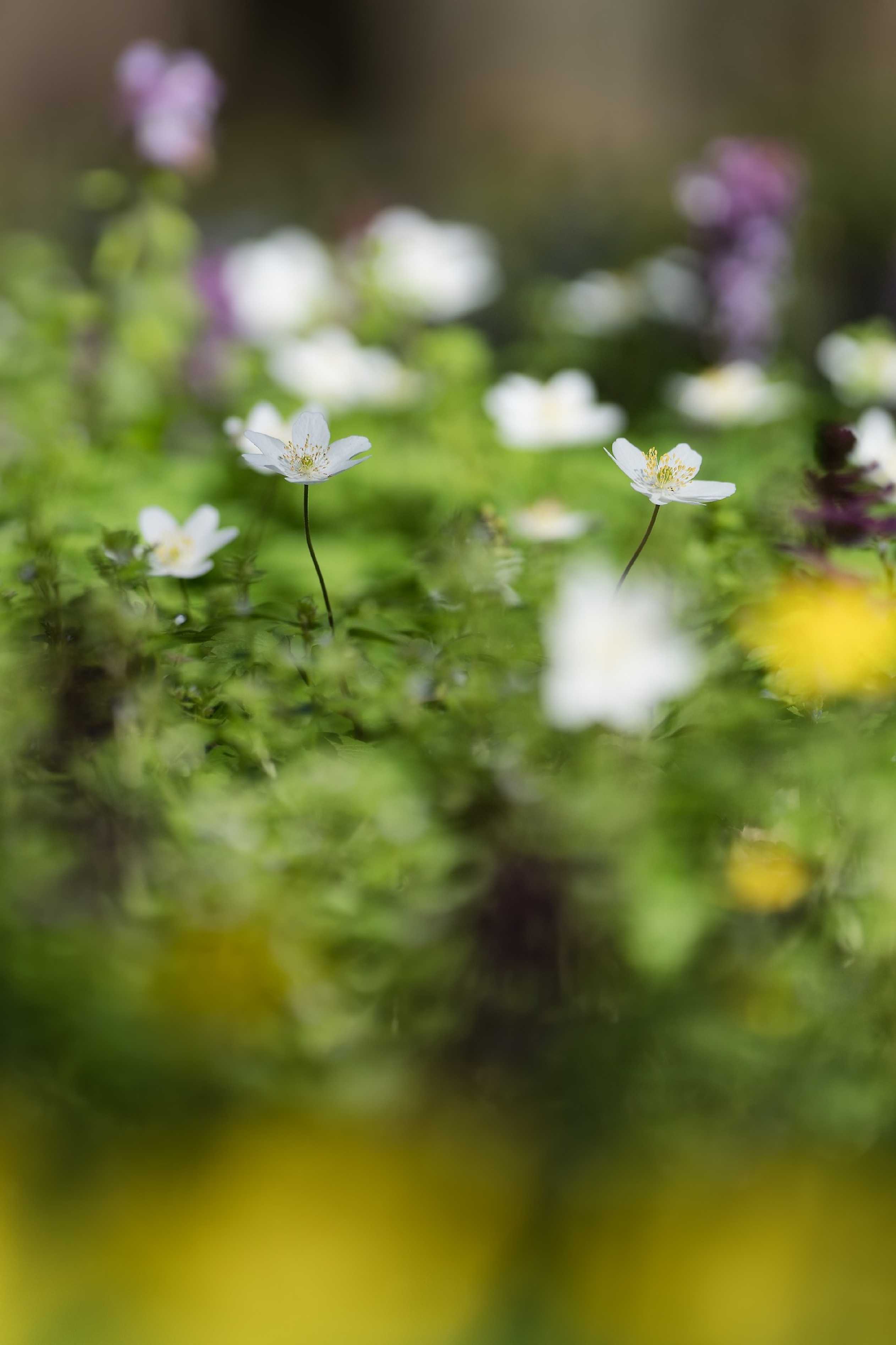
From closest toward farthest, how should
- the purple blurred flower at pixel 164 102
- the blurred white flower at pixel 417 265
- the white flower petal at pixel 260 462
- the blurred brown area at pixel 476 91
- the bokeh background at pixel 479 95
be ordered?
the white flower petal at pixel 260 462, the purple blurred flower at pixel 164 102, the blurred white flower at pixel 417 265, the bokeh background at pixel 479 95, the blurred brown area at pixel 476 91

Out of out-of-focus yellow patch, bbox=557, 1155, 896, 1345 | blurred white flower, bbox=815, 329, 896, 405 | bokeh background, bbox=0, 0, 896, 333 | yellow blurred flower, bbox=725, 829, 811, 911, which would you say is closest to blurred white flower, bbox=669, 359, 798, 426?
blurred white flower, bbox=815, 329, 896, 405

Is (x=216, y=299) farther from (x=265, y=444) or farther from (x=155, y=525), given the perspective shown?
(x=265, y=444)

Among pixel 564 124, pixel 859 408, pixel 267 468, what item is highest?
pixel 267 468

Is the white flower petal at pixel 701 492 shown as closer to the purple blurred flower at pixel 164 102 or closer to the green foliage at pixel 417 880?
the green foliage at pixel 417 880

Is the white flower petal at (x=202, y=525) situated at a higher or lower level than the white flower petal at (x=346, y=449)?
lower

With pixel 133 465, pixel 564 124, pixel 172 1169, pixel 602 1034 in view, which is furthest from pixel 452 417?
pixel 564 124

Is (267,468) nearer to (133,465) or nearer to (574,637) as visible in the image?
(574,637)

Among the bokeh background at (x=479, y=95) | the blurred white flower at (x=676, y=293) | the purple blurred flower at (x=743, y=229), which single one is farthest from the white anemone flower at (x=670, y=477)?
the bokeh background at (x=479, y=95)
